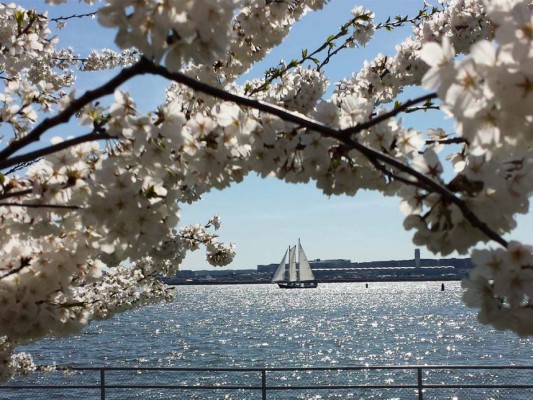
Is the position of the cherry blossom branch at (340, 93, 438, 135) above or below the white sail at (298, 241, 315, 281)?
above

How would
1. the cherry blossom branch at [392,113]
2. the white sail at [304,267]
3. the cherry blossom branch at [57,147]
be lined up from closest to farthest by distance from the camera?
the cherry blossom branch at [392,113] → the cherry blossom branch at [57,147] → the white sail at [304,267]

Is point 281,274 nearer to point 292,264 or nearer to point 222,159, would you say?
point 292,264

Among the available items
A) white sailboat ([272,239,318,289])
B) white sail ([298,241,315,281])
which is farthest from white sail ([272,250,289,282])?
white sail ([298,241,315,281])

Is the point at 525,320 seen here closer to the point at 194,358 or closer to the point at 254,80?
the point at 254,80

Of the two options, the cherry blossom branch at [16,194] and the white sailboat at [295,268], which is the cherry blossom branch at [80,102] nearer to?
the cherry blossom branch at [16,194]

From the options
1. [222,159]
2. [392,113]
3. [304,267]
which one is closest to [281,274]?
[304,267]

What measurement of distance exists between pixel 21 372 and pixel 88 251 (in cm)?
609

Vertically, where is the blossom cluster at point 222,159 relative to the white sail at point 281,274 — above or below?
above

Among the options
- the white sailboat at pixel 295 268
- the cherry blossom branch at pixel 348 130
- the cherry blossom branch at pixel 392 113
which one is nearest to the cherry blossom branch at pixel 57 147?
the cherry blossom branch at pixel 348 130

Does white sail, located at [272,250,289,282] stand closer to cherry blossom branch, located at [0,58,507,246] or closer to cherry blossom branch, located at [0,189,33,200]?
cherry blossom branch, located at [0,189,33,200]

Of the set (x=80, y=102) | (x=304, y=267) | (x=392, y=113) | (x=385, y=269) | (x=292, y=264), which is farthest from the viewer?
(x=385, y=269)

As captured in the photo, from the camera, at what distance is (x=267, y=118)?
1836 mm

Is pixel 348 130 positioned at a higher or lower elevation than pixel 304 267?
higher

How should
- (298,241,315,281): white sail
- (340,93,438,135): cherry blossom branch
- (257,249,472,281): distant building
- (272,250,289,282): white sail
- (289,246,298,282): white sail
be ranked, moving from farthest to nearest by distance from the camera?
1. (257,249,472,281): distant building
2. (272,250,289,282): white sail
3. (298,241,315,281): white sail
4. (289,246,298,282): white sail
5. (340,93,438,135): cherry blossom branch
